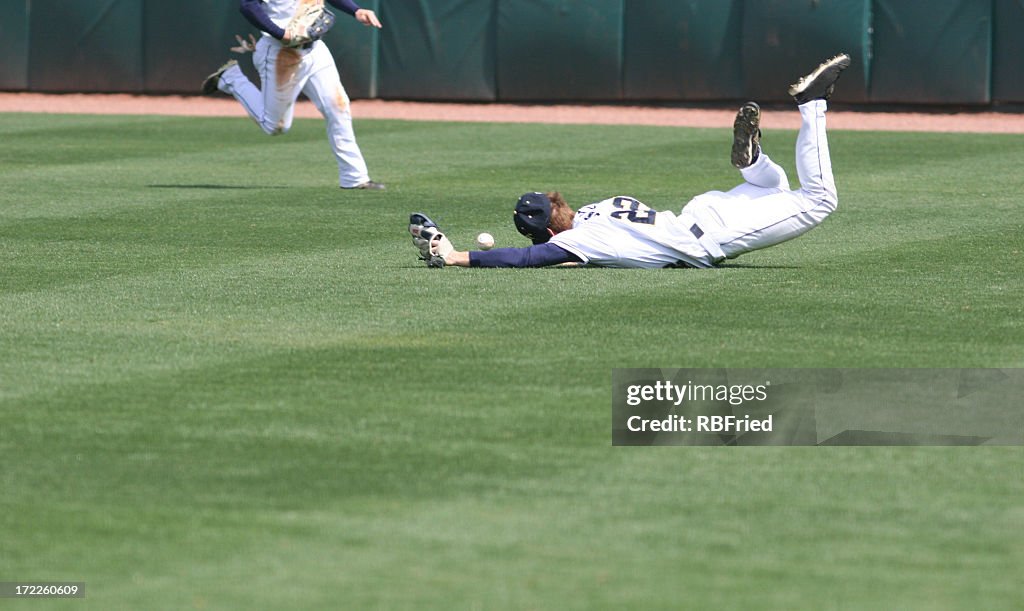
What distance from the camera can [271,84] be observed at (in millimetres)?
13664

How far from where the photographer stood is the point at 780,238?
9.05 m

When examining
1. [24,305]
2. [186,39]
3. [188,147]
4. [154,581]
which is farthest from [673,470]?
[186,39]

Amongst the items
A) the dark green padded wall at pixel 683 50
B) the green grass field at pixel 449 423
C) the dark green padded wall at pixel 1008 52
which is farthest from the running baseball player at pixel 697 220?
the dark green padded wall at pixel 683 50

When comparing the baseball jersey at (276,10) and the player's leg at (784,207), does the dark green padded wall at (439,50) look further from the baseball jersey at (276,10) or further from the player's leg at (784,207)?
the player's leg at (784,207)

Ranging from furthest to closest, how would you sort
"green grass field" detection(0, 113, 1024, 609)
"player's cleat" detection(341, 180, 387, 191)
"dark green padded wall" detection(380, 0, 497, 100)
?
"dark green padded wall" detection(380, 0, 497, 100)
"player's cleat" detection(341, 180, 387, 191)
"green grass field" detection(0, 113, 1024, 609)

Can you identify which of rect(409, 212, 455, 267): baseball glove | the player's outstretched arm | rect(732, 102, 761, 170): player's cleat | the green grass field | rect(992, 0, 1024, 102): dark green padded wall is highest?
rect(992, 0, 1024, 102): dark green padded wall

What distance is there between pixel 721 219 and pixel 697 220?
126 millimetres

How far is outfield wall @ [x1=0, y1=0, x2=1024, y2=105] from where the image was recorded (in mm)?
22078

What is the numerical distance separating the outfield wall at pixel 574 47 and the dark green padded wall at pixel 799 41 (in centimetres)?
2

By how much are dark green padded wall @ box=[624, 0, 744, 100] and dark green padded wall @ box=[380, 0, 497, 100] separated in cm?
190

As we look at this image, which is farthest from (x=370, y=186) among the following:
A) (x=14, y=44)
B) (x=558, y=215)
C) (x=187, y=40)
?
(x=14, y=44)

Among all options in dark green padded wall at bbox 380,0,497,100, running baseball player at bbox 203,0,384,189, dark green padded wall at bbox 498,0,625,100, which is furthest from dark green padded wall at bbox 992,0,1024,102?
running baseball player at bbox 203,0,384,189

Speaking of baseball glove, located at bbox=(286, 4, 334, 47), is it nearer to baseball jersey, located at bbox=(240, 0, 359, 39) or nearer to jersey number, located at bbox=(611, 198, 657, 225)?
baseball jersey, located at bbox=(240, 0, 359, 39)

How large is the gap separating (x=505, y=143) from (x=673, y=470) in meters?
13.4
